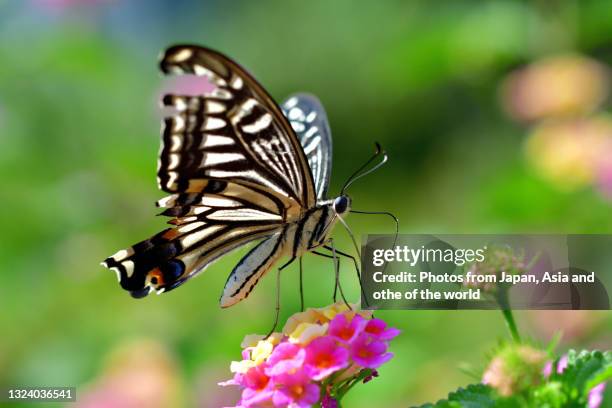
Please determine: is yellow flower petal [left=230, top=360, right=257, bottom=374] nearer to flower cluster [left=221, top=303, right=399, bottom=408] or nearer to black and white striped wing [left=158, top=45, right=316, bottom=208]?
flower cluster [left=221, top=303, right=399, bottom=408]

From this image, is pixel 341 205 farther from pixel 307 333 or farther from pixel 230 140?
pixel 307 333

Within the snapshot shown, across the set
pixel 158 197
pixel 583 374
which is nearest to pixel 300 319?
pixel 583 374

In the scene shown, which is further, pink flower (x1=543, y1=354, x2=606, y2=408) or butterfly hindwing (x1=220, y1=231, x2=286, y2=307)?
butterfly hindwing (x1=220, y1=231, x2=286, y2=307)

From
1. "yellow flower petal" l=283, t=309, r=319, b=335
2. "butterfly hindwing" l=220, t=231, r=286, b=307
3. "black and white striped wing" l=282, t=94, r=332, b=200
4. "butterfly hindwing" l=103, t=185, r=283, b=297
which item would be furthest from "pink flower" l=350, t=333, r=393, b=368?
"black and white striped wing" l=282, t=94, r=332, b=200

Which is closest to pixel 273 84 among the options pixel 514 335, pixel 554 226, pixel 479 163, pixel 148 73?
pixel 479 163

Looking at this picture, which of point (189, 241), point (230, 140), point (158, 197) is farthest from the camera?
point (158, 197)
